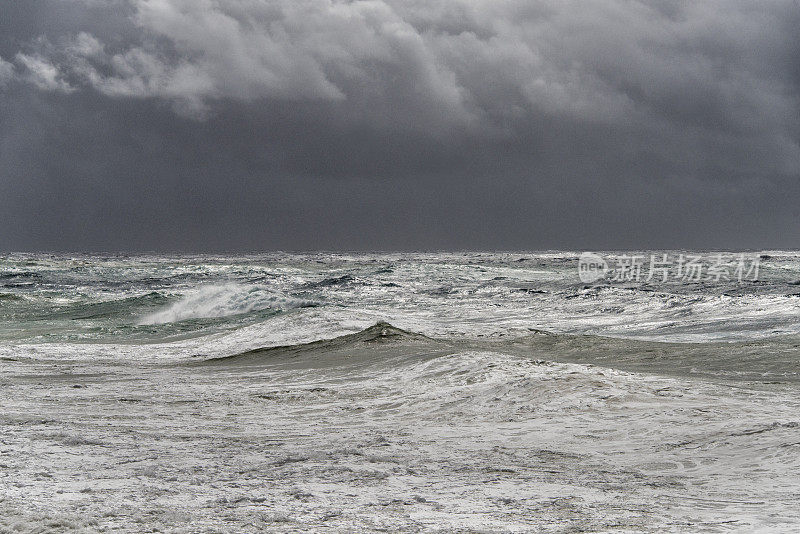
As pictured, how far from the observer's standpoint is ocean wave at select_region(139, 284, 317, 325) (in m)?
20.8

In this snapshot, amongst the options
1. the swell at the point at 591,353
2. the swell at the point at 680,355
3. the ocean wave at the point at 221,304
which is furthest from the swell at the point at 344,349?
the ocean wave at the point at 221,304

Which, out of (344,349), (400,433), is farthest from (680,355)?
(400,433)

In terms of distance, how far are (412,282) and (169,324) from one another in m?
17.1

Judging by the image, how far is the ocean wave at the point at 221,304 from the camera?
2080cm

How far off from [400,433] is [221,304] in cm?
1788

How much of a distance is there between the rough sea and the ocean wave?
590 centimetres

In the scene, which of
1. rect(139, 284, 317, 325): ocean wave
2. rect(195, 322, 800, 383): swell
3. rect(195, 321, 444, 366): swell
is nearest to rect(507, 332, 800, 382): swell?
rect(195, 322, 800, 383): swell

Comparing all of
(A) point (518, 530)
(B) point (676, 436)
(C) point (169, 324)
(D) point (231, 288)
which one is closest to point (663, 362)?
(B) point (676, 436)

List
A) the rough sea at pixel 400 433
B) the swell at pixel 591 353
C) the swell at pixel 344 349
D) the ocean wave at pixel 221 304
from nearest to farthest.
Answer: the rough sea at pixel 400 433, the swell at pixel 591 353, the swell at pixel 344 349, the ocean wave at pixel 221 304

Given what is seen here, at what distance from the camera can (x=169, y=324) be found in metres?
18.6

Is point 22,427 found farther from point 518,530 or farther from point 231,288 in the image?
point 231,288

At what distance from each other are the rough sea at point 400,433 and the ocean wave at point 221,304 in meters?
5.90

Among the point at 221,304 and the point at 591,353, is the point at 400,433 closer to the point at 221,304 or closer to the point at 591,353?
the point at 591,353

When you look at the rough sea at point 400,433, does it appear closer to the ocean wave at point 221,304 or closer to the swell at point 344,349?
the swell at point 344,349
